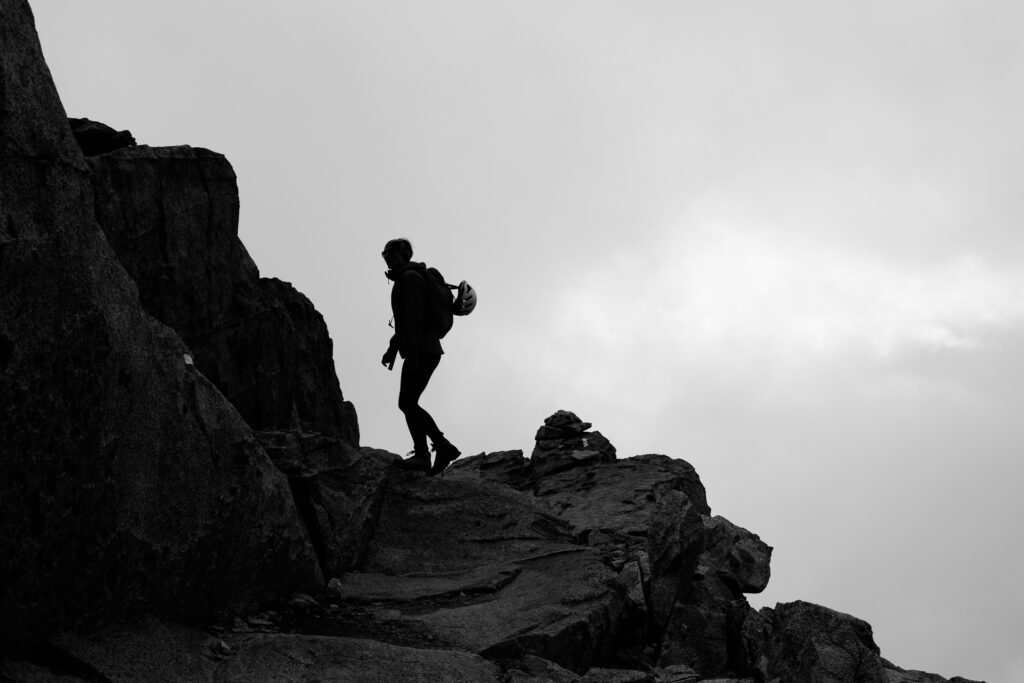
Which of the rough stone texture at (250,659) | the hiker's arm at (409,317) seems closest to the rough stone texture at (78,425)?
the rough stone texture at (250,659)

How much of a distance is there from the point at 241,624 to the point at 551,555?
588cm

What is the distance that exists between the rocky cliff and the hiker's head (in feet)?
11.9

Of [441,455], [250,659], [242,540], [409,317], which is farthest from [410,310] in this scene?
[250,659]

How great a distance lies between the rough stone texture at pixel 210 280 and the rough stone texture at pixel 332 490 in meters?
12.5

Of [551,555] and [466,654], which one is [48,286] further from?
[551,555]

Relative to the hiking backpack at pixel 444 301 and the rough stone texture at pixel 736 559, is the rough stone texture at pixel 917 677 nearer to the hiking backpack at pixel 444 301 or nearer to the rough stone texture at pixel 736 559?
the rough stone texture at pixel 736 559

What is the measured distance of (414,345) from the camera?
719 inches

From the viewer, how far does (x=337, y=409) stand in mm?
34719

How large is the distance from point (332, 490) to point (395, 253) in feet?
16.1

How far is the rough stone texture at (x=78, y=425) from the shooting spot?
9031 mm

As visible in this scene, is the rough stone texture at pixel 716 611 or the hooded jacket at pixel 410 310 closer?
the hooded jacket at pixel 410 310

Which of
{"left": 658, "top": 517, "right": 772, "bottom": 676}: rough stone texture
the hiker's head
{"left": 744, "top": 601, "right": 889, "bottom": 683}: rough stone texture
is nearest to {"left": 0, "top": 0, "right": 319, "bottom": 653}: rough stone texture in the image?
the hiker's head

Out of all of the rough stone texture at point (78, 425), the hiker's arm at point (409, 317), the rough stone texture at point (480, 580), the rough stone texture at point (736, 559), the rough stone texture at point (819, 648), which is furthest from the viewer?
the rough stone texture at point (736, 559)

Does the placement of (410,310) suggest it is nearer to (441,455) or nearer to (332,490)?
(441,455)
